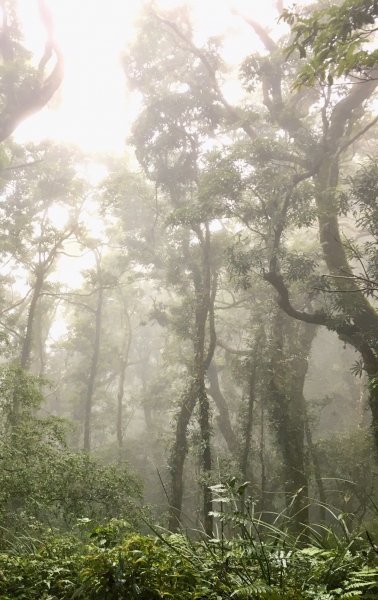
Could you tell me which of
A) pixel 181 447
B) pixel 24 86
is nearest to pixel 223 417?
pixel 181 447

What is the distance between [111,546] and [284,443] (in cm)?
1081

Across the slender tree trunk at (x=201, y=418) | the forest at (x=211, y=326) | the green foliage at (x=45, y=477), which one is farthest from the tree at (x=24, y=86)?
the green foliage at (x=45, y=477)

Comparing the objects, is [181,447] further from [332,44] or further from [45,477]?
[332,44]

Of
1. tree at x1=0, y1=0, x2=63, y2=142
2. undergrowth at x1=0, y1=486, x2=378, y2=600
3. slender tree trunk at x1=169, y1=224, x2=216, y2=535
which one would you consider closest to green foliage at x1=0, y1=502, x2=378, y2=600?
undergrowth at x1=0, y1=486, x2=378, y2=600

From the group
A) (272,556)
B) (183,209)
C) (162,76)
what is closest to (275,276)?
(183,209)

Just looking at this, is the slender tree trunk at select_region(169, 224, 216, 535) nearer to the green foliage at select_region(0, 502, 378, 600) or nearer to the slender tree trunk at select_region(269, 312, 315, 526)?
the slender tree trunk at select_region(269, 312, 315, 526)

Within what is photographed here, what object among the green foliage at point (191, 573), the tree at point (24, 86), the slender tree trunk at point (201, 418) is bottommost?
the green foliage at point (191, 573)

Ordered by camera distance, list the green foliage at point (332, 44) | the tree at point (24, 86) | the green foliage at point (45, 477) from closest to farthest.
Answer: the green foliage at point (332, 44)
the green foliage at point (45, 477)
the tree at point (24, 86)

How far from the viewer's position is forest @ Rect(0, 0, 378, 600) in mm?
2184

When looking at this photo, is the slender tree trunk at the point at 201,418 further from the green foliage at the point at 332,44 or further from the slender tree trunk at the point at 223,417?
the green foliage at the point at 332,44

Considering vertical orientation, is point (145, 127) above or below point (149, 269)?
above

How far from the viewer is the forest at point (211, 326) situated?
2184mm

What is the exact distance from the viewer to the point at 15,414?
7723mm

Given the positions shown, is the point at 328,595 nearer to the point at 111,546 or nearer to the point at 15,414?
the point at 111,546
